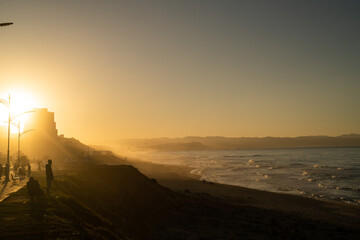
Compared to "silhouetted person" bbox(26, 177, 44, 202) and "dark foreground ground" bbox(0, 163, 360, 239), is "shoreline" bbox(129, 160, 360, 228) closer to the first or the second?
"dark foreground ground" bbox(0, 163, 360, 239)

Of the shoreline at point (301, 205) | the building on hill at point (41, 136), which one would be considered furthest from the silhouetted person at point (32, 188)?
the building on hill at point (41, 136)

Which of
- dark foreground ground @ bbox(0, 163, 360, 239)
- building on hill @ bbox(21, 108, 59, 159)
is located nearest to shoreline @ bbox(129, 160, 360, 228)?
dark foreground ground @ bbox(0, 163, 360, 239)

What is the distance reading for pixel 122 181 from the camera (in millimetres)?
25875

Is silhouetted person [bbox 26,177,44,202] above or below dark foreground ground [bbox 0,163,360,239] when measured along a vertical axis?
above

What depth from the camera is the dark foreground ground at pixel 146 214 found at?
1306cm

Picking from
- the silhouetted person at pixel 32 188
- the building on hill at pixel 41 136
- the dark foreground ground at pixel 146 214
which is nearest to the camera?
the dark foreground ground at pixel 146 214

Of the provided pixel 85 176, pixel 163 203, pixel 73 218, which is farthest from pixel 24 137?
pixel 73 218

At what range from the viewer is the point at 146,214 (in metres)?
21.3

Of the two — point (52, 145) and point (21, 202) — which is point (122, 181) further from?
point (52, 145)

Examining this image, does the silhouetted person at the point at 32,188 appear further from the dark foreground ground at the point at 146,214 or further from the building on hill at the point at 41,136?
the building on hill at the point at 41,136

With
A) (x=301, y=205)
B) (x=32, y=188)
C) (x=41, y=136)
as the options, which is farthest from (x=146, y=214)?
(x=41, y=136)

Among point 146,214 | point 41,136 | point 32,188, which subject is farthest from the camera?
point 41,136

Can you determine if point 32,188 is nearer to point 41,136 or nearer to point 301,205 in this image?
point 301,205

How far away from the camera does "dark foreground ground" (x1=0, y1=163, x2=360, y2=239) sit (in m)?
13.1
